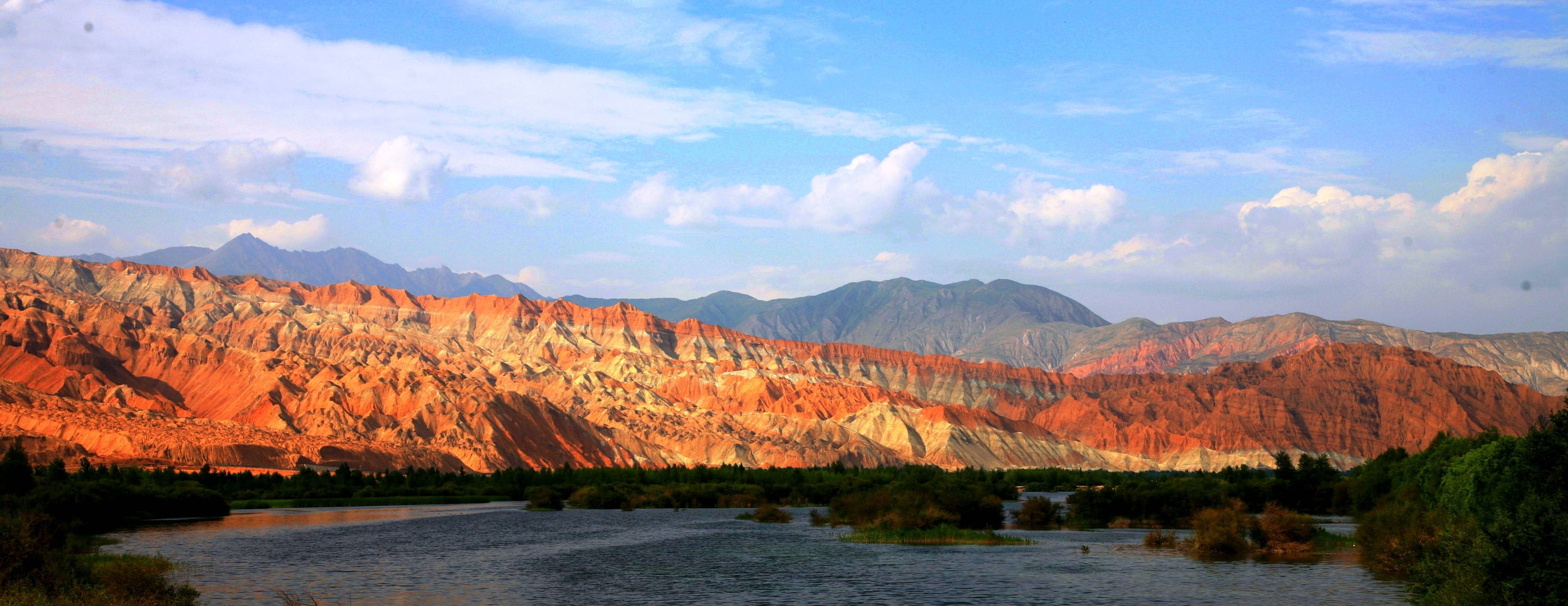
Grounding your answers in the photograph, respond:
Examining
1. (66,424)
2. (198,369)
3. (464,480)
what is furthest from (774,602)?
(198,369)

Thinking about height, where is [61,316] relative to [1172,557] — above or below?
above

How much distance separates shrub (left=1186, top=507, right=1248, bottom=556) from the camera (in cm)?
5681

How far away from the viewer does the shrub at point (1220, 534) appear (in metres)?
56.8

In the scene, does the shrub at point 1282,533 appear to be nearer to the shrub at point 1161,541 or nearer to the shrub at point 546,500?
the shrub at point 1161,541

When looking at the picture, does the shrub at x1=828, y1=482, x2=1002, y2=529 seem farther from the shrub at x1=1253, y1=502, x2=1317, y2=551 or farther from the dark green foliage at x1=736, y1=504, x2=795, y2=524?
the shrub at x1=1253, y1=502, x2=1317, y2=551

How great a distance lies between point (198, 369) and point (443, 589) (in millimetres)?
165748

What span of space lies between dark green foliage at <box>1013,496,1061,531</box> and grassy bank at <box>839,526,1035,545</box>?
38.3ft

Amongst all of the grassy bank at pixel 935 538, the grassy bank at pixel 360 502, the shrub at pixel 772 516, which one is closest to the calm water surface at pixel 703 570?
the grassy bank at pixel 935 538

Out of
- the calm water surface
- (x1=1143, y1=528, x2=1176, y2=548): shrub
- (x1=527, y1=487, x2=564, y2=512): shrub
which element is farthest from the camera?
(x1=527, y1=487, x2=564, y2=512): shrub

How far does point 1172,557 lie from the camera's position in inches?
2234

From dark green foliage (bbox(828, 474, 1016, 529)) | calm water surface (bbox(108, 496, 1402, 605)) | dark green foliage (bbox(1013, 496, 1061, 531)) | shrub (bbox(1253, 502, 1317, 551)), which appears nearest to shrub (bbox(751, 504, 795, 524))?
dark green foliage (bbox(828, 474, 1016, 529))

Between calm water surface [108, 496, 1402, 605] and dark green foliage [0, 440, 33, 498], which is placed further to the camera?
dark green foliage [0, 440, 33, 498]

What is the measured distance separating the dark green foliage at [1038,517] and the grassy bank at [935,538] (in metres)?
11.7

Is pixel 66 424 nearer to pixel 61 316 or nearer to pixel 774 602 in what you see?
pixel 61 316
